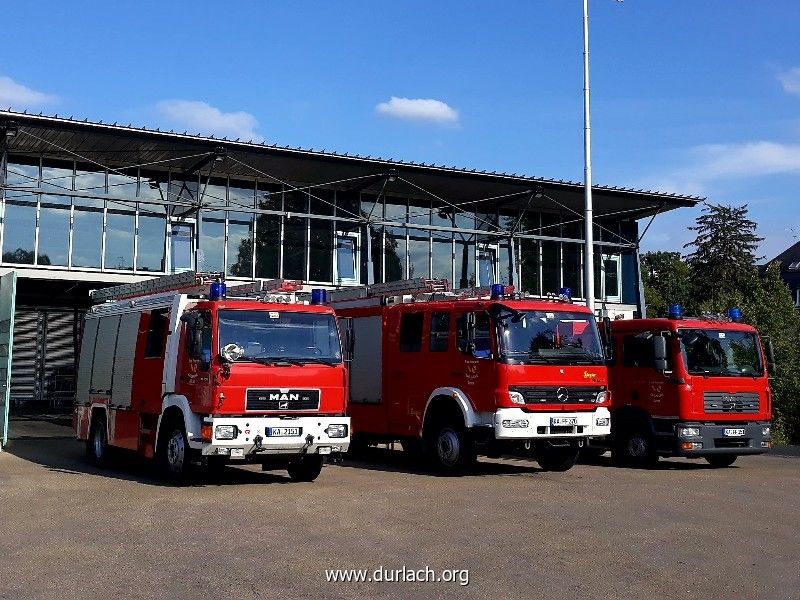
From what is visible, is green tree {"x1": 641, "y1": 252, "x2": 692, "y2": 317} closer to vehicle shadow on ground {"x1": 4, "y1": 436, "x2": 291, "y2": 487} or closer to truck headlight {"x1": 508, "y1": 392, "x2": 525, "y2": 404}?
vehicle shadow on ground {"x1": 4, "y1": 436, "x2": 291, "y2": 487}

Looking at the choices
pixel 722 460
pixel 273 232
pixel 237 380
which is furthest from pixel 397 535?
pixel 273 232

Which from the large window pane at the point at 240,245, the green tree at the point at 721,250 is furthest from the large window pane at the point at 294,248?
the green tree at the point at 721,250

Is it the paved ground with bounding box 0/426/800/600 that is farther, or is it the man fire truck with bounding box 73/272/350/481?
the man fire truck with bounding box 73/272/350/481

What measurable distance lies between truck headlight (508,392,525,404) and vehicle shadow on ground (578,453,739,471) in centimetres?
351

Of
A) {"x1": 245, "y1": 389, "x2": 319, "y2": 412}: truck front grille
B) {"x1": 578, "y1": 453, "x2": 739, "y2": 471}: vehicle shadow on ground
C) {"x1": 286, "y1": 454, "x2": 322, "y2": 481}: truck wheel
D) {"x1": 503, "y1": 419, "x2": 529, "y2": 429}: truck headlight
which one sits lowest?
{"x1": 578, "y1": 453, "x2": 739, "y2": 471}: vehicle shadow on ground

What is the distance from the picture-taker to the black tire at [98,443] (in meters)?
15.4

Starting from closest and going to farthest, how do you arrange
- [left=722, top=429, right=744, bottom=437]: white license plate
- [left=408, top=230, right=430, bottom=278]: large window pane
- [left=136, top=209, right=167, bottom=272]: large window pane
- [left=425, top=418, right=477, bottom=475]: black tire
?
[left=425, top=418, right=477, bottom=475]: black tire < [left=722, top=429, right=744, bottom=437]: white license plate < [left=136, top=209, right=167, bottom=272]: large window pane < [left=408, top=230, right=430, bottom=278]: large window pane

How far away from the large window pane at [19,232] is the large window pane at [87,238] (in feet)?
2.99

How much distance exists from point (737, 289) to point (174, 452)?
5850 centimetres

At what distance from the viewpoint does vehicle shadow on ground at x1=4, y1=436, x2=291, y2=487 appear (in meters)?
13.5

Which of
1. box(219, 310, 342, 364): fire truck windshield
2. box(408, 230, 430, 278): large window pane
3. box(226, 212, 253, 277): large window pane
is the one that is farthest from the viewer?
box(408, 230, 430, 278): large window pane

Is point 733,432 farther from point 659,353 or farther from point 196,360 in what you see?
point 196,360

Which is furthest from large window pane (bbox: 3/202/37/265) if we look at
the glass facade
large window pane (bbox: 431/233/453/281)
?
large window pane (bbox: 431/233/453/281)

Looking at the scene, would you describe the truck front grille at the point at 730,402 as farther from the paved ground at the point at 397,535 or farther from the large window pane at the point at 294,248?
the large window pane at the point at 294,248
